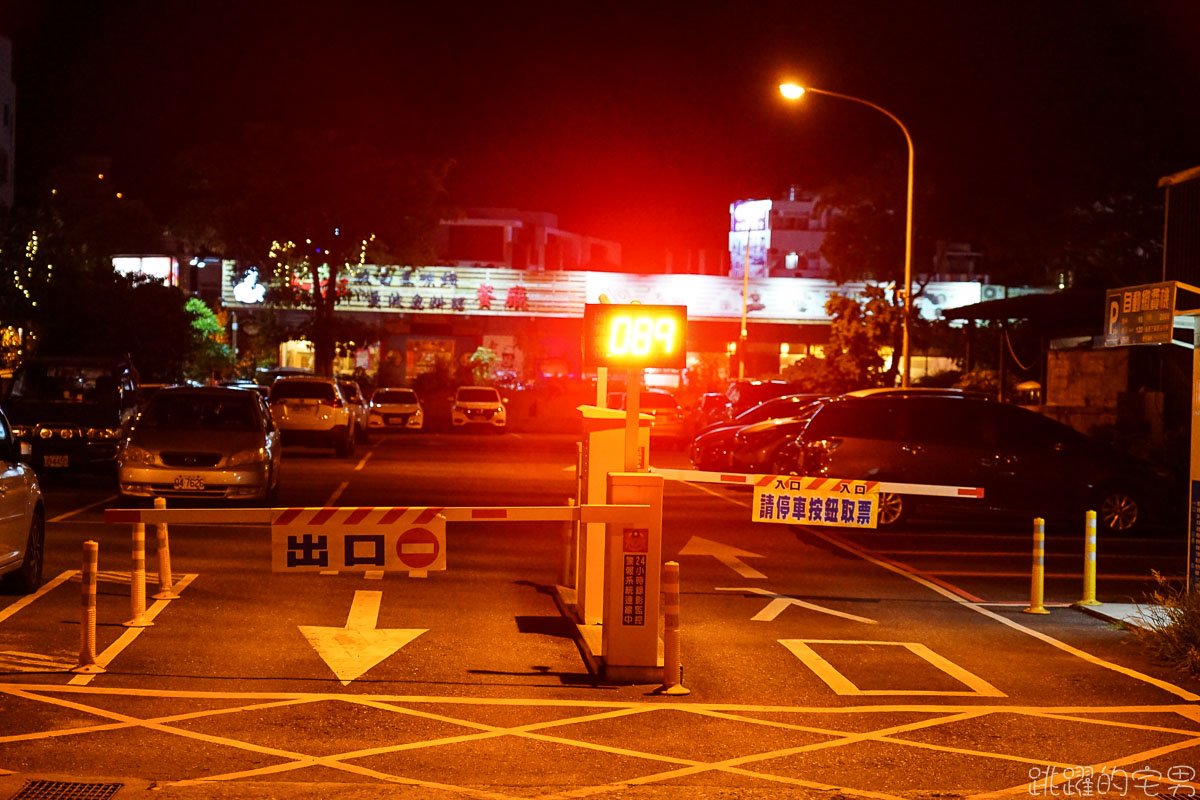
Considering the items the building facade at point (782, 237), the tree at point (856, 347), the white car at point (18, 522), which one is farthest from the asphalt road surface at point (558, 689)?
the building facade at point (782, 237)

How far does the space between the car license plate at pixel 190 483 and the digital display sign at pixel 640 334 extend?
8618mm

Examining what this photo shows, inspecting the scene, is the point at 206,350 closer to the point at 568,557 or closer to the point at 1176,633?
the point at 568,557

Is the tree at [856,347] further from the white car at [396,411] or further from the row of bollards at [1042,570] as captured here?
the row of bollards at [1042,570]

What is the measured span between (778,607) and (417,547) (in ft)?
15.0

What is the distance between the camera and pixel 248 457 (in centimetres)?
1816

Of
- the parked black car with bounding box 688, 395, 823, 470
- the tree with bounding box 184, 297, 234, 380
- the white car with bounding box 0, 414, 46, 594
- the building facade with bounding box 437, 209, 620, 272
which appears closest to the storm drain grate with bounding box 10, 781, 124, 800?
the white car with bounding box 0, 414, 46, 594

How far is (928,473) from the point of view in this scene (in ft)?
61.4

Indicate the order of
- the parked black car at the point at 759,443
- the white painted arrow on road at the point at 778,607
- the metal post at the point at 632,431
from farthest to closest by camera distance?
the parked black car at the point at 759,443
the white painted arrow on road at the point at 778,607
the metal post at the point at 632,431

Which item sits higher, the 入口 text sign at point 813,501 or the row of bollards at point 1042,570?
the 入口 text sign at point 813,501

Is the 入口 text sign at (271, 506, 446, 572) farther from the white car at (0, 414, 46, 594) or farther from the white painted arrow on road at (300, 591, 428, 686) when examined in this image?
the white car at (0, 414, 46, 594)

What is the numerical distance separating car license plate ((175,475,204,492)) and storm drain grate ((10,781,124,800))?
11.5m

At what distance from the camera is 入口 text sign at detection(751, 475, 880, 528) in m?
11.9

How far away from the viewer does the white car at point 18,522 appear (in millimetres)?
10953

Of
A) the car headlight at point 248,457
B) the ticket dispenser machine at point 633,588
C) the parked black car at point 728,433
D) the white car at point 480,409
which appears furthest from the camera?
the white car at point 480,409
